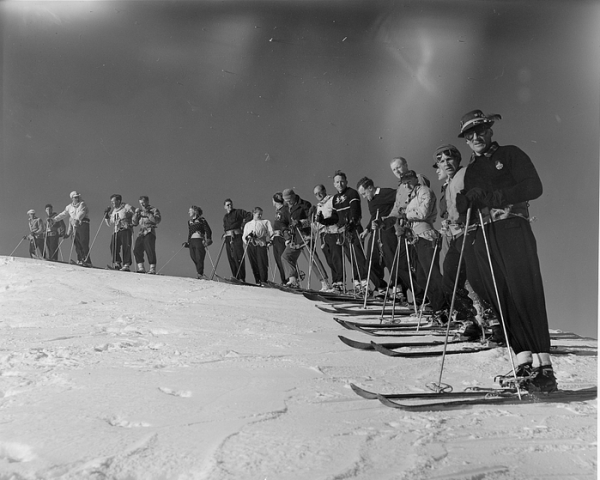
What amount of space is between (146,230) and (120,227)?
102 millimetres

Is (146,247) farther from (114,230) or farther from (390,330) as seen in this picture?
(390,330)

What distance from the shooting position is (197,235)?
6.71 feet

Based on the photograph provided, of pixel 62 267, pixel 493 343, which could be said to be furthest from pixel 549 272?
pixel 62 267

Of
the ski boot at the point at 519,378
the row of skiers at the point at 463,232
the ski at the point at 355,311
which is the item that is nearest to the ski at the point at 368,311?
the ski at the point at 355,311

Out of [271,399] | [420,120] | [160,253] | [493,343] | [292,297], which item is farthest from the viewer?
[292,297]

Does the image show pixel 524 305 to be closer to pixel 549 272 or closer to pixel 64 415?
pixel 549 272

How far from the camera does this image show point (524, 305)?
58.1 inches

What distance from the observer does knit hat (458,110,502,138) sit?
1.53 meters

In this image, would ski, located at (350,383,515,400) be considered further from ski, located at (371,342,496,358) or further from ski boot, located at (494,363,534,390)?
ski, located at (371,342,496,358)

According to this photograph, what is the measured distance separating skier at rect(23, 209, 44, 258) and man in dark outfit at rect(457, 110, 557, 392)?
165 cm

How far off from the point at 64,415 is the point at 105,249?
1.42m

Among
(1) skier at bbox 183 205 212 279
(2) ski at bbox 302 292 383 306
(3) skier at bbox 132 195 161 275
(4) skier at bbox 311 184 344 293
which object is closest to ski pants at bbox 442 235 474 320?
(4) skier at bbox 311 184 344 293

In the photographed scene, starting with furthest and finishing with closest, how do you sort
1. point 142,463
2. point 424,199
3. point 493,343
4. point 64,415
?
point 424,199 → point 493,343 → point 64,415 → point 142,463

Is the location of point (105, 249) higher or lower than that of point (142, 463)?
higher
